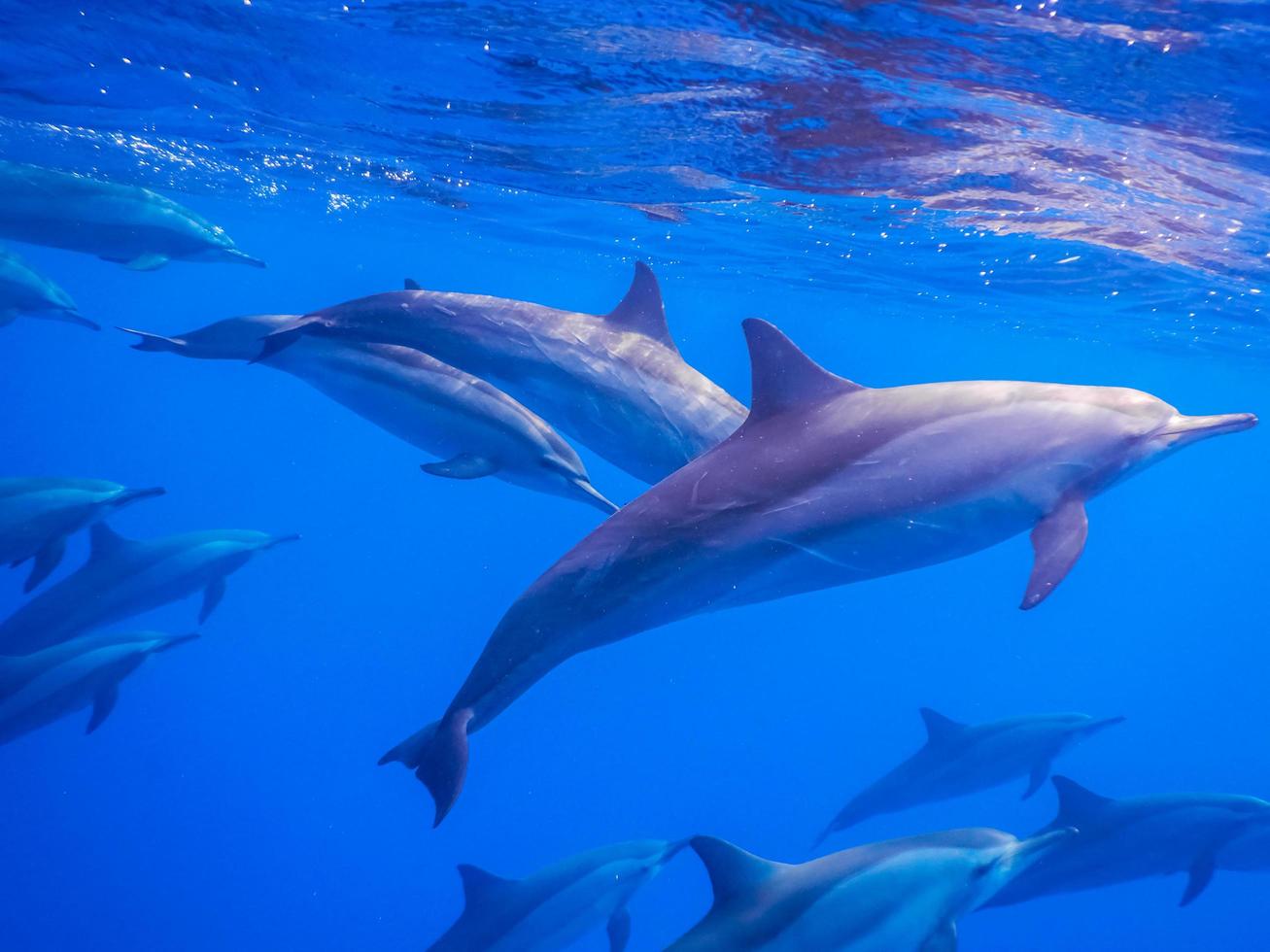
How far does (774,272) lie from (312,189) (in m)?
12.7

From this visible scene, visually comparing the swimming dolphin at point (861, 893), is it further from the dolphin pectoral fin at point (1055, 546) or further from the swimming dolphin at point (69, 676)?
the swimming dolphin at point (69, 676)

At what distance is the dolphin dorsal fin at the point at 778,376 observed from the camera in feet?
15.0

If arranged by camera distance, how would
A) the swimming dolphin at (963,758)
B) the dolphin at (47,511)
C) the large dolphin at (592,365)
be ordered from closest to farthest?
the large dolphin at (592,365) → the dolphin at (47,511) → the swimming dolphin at (963,758)

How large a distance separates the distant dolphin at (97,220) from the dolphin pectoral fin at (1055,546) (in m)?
11.2

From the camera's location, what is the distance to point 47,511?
8.80 m

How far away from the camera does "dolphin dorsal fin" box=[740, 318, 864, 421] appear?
4.56 meters

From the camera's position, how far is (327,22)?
403 inches

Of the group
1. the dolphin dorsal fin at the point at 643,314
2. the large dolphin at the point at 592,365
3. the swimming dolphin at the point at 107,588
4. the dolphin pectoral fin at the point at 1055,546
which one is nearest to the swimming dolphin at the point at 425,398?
the large dolphin at the point at 592,365

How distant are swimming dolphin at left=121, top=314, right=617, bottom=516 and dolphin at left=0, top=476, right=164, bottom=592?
1.80 meters

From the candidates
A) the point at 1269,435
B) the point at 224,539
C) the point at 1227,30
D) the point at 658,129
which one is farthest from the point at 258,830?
the point at 1269,435

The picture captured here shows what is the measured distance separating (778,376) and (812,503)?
69 centimetres

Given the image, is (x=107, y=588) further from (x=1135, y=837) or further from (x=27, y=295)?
(x=1135, y=837)

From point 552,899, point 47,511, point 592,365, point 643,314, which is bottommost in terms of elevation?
point 552,899

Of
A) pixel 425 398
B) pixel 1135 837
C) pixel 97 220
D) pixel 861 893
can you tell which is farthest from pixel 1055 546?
pixel 97 220
